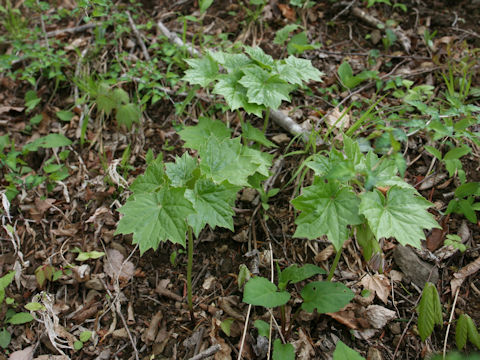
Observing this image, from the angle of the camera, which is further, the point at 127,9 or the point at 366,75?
the point at 127,9

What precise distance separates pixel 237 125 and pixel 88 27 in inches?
85.0

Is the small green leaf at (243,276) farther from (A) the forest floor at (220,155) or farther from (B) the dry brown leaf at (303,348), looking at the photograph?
(B) the dry brown leaf at (303,348)

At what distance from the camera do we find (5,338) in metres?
2.14

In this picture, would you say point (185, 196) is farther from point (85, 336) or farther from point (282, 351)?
point (85, 336)

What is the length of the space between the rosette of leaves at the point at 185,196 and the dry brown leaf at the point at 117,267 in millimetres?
802

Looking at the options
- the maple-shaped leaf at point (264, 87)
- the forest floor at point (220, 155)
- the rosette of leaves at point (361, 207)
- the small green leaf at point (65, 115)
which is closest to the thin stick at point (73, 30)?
the forest floor at point (220, 155)

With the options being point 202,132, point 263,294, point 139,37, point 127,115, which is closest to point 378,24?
point 202,132

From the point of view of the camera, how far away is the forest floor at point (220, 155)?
205cm

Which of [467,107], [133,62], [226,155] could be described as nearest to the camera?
[226,155]

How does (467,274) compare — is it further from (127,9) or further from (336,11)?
(127,9)

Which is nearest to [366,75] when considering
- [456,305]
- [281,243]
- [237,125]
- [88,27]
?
[237,125]

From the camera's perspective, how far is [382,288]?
2080 millimetres

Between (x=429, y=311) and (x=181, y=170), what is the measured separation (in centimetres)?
141

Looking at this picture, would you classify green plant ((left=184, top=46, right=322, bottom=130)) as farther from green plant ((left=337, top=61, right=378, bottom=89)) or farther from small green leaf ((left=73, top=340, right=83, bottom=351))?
small green leaf ((left=73, top=340, right=83, bottom=351))
